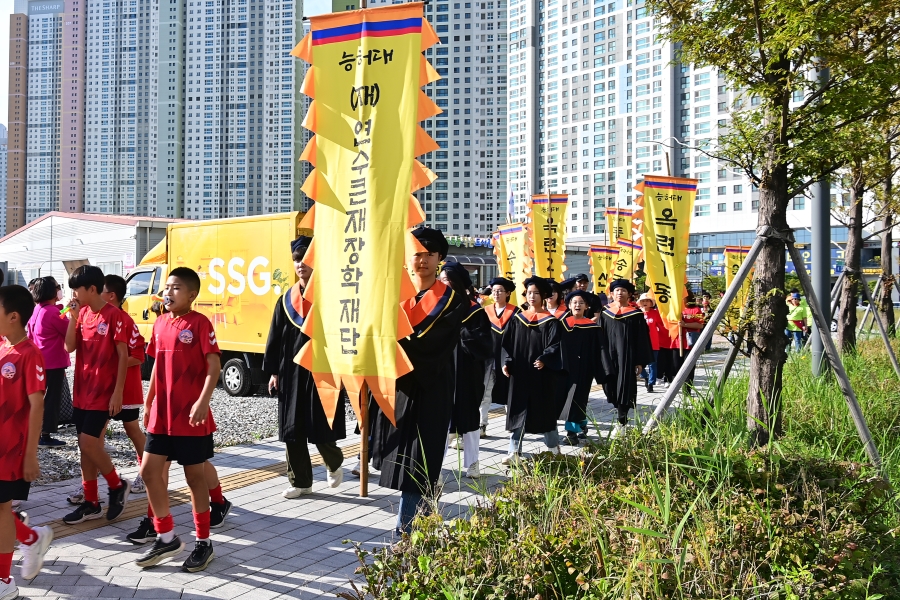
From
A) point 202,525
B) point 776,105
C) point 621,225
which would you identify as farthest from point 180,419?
point 621,225

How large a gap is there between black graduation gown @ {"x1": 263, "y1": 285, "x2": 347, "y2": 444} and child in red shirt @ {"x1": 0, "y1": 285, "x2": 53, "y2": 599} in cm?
206

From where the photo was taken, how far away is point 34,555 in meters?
4.21

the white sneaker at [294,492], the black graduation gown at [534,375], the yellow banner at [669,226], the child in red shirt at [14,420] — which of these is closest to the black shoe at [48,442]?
the white sneaker at [294,492]

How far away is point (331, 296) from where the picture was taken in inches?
185

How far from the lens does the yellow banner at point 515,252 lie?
47.6ft

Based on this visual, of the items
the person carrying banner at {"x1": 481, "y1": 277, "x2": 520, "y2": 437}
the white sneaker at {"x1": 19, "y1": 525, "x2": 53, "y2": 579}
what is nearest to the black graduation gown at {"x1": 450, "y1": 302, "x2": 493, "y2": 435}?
the person carrying banner at {"x1": 481, "y1": 277, "x2": 520, "y2": 437}

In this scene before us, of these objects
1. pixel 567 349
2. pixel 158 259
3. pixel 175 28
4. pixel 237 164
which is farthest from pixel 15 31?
pixel 567 349

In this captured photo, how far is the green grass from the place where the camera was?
2955 mm

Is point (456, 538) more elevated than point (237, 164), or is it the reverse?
point (237, 164)

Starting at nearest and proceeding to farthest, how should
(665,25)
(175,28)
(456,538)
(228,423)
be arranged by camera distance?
1. (456,538)
2. (665,25)
3. (228,423)
4. (175,28)

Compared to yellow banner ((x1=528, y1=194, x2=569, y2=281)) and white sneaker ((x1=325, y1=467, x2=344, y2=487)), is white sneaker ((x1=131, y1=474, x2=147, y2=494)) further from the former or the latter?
yellow banner ((x1=528, y1=194, x2=569, y2=281))

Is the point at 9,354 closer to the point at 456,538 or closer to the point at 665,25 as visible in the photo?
the point at 456,538

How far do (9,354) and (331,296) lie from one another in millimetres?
1779

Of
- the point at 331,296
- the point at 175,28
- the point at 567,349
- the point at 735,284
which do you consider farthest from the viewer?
the point at 175,28
